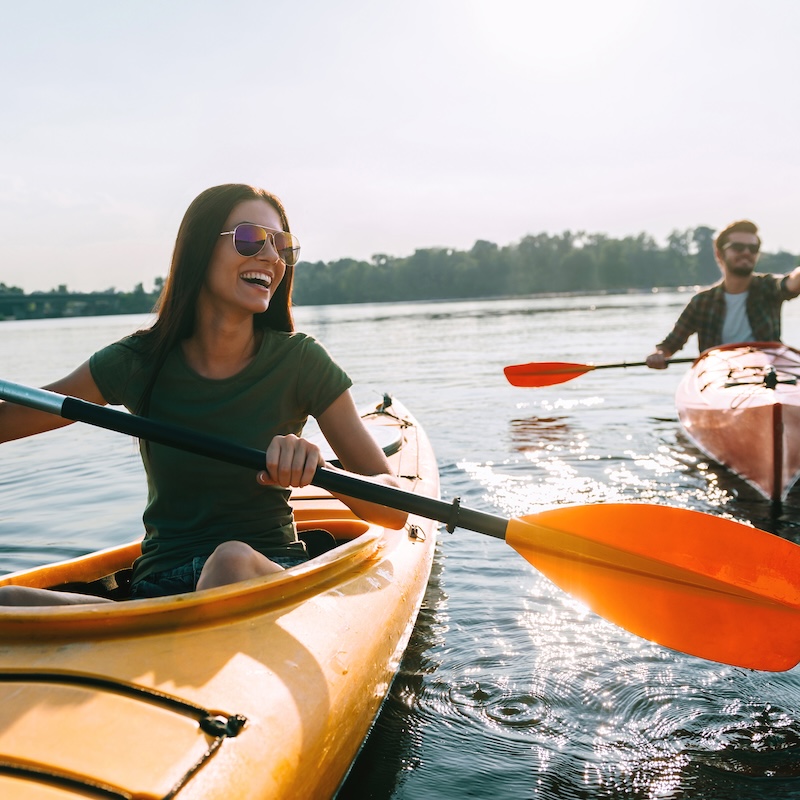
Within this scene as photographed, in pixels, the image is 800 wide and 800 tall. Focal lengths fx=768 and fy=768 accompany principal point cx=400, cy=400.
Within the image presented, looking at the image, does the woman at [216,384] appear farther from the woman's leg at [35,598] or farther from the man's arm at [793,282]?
the man's arm at [793,282]

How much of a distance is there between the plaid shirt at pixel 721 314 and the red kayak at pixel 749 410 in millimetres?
532

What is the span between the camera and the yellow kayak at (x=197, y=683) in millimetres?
1480

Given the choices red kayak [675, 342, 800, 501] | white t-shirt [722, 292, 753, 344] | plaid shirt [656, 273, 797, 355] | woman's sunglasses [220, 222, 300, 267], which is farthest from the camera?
white t-shirt [722, 292, 753, 344]

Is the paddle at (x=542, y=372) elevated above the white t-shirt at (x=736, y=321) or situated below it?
below

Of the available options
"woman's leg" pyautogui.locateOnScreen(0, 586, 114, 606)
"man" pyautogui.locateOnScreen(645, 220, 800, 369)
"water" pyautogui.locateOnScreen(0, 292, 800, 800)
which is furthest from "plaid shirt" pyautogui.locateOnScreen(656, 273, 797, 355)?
"woman's leg" pyautogui.locateOnScreen(0, 586, 114, 606)

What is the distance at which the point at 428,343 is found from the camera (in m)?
23.0

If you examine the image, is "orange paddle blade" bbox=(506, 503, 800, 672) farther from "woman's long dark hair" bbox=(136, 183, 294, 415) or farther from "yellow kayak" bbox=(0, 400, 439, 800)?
"woman's long dark hair" bbox=(136, 183, 294, 415)

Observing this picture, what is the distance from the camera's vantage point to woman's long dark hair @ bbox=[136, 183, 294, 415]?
2424 mm

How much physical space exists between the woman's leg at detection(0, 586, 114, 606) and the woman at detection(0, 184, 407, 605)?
0.72 ft

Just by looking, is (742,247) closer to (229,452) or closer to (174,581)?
(229,452)

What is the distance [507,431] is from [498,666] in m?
5.56

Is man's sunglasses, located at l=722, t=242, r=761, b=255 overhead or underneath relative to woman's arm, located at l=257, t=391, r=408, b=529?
overhead

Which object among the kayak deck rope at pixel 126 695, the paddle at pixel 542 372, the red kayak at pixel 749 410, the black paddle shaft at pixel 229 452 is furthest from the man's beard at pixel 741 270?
the kayak deck rope at pixel 126 695

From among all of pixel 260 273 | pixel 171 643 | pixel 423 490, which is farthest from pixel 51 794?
pixel 423 490
